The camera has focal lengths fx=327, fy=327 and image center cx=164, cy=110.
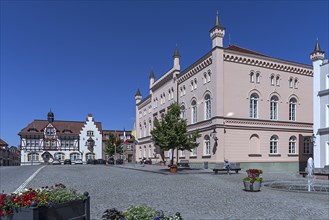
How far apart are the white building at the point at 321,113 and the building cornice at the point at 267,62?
7679 millimetres

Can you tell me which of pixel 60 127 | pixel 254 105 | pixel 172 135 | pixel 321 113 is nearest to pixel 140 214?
pixel 172 135

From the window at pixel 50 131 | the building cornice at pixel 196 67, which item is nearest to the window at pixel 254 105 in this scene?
the building cornice at pixel 196 67

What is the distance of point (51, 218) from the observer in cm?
532

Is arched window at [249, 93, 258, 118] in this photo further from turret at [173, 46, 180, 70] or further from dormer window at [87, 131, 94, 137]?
dormer window at [87, 131, 94, 137]

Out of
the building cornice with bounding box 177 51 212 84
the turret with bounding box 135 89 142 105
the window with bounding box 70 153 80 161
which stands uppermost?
the building cornice with bounding box 177 51 212 84

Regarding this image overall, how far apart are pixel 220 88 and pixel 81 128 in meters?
59.5

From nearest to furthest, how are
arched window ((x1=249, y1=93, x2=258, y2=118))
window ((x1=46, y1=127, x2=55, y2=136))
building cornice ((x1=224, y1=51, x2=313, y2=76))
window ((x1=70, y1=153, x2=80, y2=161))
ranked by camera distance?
building cornice ((x1=224, y1=51, x2=313, y2=76)) < arched window ((x1=249, y1=93, x2=258, y2=118)) < window ((x1=70, y1=153, x2=80, y2=161)) < window ((x1=46, y1=127, x2=55, y2=136))

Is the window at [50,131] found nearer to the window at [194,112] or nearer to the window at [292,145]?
the window at [194,112]

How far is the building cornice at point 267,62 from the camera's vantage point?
34.8m

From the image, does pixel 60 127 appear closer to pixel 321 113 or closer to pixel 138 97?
pixel 138 97

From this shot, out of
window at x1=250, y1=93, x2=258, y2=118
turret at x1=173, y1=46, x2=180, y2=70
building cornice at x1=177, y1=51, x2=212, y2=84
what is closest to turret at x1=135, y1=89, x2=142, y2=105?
turret at x1=173, y1=46, x2=180, y2=70

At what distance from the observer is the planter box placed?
16.7 feet

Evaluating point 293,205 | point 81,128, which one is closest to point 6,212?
point 293,205

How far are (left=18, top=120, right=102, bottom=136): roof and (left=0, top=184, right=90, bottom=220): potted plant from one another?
80137 millimetres
